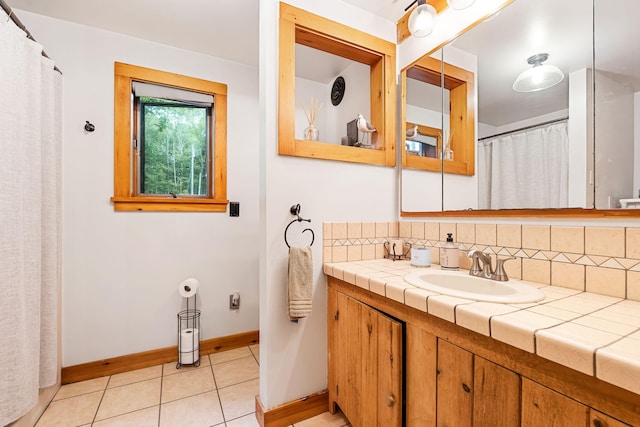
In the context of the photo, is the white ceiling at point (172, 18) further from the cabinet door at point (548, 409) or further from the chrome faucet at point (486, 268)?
the cabinet door at point (548, 409)

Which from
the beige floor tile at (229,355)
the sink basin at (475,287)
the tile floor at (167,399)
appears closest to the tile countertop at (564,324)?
the sink basin at (475,287)

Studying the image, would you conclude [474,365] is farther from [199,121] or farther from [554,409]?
[199,121]

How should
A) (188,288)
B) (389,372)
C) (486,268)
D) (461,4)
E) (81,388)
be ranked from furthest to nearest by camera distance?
(188,288), (81,388), (461,4), (486,268), (389,372)

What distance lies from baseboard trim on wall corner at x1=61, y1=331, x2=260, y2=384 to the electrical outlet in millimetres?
235

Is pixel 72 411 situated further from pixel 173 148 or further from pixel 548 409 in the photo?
pixel 548 409

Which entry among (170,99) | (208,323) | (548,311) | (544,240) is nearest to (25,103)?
(170,99)

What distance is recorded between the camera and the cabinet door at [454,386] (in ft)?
2.51

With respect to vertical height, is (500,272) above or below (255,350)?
above

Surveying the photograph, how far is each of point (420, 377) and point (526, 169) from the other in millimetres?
958

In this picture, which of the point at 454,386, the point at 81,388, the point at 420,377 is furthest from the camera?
the point at 81,388

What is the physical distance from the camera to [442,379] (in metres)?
0.84

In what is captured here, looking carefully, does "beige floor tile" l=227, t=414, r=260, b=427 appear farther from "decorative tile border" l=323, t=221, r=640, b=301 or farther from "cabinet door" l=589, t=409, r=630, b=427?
"cabinet door" l=589, t=409, r=630, b=427

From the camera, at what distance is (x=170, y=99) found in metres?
2.12

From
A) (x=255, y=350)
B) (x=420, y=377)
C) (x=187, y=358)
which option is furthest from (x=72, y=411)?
(x=420, y=377)
